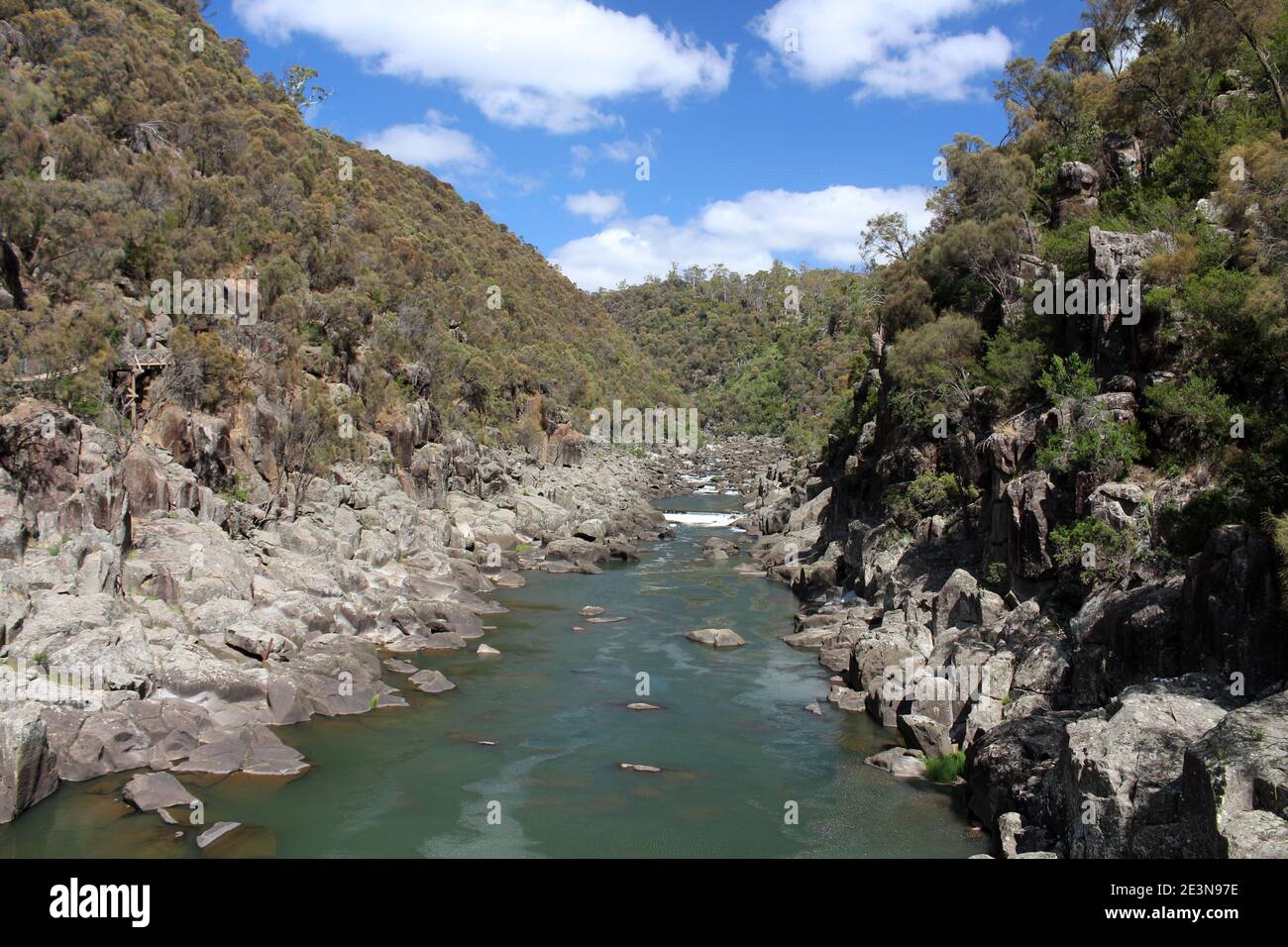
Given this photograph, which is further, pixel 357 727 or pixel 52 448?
pixel 52 448

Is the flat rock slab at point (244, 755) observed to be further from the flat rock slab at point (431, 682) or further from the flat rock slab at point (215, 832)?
the flat rock slab at point (431, 682)

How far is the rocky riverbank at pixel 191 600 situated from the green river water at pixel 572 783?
85cm

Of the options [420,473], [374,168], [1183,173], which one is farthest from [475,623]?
[374,168]

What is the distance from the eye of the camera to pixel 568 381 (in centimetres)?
8031

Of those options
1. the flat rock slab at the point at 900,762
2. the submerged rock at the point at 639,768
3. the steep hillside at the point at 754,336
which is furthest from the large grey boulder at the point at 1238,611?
the steep hillside at the point at 754,336

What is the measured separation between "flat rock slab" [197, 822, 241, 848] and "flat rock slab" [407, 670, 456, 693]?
7.88 m

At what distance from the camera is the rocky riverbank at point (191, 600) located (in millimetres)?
16406

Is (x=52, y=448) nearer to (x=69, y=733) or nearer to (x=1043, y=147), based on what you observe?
(x=69, y=733)

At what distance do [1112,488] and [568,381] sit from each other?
2527 inches

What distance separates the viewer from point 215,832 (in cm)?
1406

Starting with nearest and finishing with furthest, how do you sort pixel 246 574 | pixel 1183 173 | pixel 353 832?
pixel 353 832
pixel 246 574
pixel 1183 173

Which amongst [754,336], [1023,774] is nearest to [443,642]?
[1023,774]

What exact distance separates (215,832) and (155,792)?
1.66m

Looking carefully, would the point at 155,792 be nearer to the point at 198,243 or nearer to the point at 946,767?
the point at 946,767
